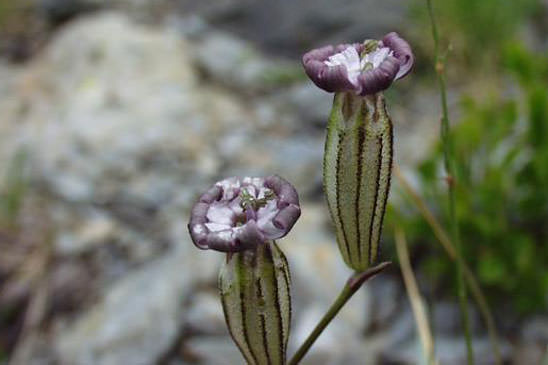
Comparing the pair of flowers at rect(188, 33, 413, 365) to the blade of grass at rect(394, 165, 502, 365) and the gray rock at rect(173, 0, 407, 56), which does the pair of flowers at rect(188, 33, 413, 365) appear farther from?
the gray rock at rect(173, 0, 407, 56)

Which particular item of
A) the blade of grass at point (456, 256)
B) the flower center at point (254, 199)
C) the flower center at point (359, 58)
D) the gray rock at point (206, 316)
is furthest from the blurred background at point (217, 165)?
the flower center at point (254, 199)

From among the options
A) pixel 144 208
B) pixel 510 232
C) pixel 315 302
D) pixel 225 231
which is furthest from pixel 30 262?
pixel 225 231

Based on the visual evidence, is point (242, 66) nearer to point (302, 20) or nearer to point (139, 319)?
point (302, 20)

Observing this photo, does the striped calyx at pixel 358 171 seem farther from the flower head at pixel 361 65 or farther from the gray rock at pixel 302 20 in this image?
the gray rock at pixel 302 20

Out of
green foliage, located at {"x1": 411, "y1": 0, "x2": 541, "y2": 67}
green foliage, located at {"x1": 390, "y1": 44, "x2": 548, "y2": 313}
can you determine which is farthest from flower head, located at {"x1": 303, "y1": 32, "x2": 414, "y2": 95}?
green foliage, located at {"x1": 411, "y1": 0, "x2": 541, "y2": 67}

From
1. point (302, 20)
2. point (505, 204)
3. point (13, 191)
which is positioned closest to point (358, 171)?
point (505, 204)

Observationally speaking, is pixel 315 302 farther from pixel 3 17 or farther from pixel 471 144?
pixel 3 17
